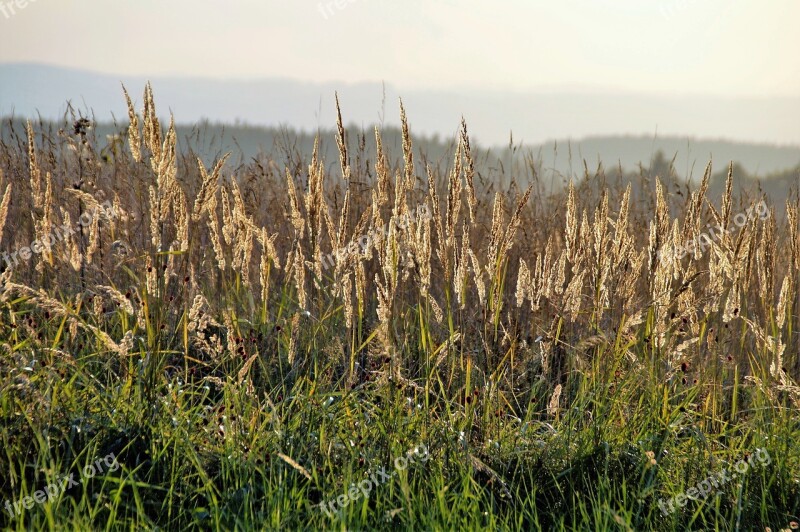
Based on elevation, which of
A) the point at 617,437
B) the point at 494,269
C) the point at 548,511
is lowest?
the point at 548,511

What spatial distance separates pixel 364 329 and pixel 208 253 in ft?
5.57

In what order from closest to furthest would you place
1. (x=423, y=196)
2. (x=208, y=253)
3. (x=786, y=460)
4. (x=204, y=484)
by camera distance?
(x=204, y=484), (x=786, y=460), (x=208, y=253), (x=423, y=196)

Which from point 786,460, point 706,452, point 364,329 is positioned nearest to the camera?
point 786,460

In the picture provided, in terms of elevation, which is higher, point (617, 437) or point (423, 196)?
point (423, 196)

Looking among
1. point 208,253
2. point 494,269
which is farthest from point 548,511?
point 208,253

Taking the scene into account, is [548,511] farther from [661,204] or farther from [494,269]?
[661,204]

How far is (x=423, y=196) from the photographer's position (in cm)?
651

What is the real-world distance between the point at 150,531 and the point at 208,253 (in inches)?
137

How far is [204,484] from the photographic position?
2.97 metres

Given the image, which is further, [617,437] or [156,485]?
[617,437]

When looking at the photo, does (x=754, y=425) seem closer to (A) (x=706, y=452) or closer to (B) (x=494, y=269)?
(A) (x=706, y=452)

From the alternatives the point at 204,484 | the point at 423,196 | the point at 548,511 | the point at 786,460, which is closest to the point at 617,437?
the point at 548,511

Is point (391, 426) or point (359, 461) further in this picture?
Result: point (391, 426)

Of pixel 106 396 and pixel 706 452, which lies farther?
pixel 706 452
